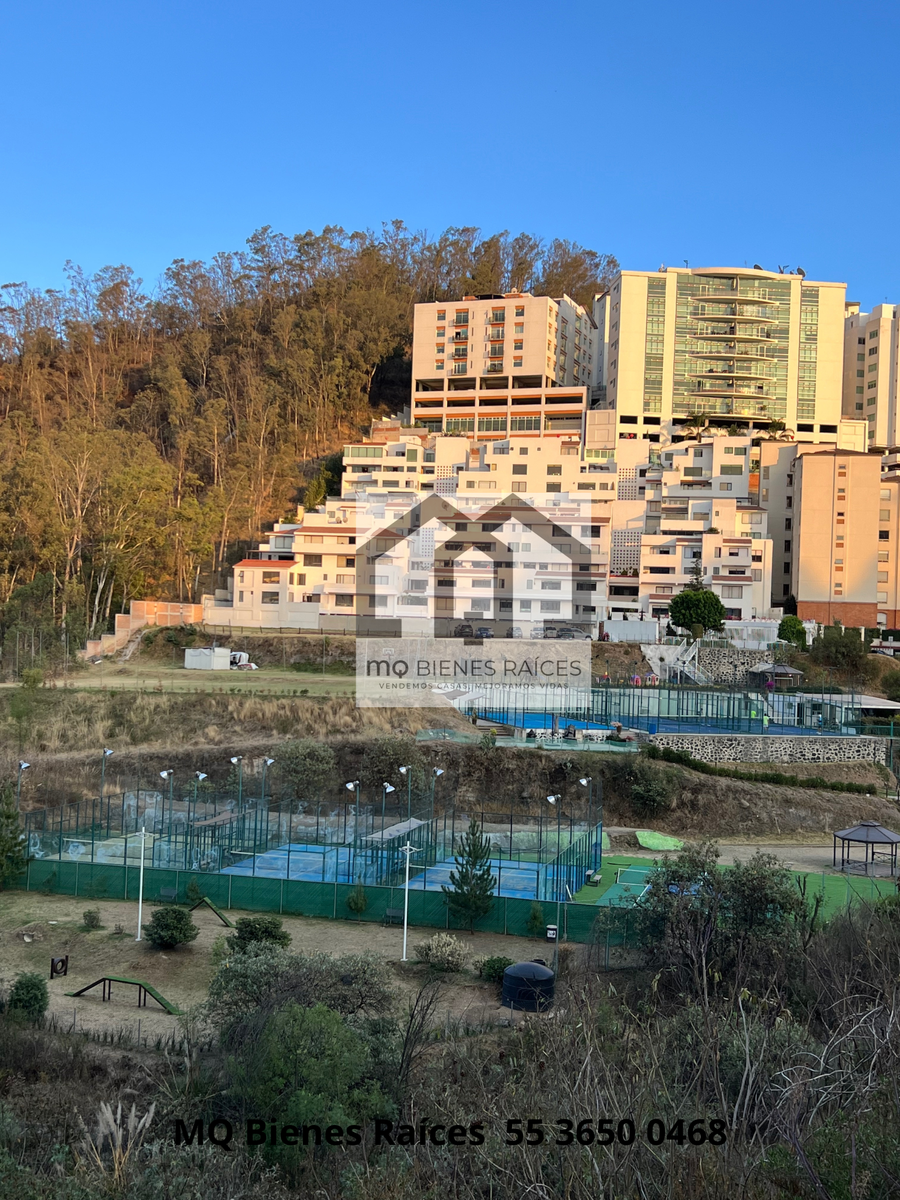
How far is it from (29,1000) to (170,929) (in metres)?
3.61

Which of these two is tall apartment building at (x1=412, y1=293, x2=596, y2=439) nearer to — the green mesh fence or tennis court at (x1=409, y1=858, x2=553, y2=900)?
tennis court at (x1=409, y1=858, x2=553, y2=900)

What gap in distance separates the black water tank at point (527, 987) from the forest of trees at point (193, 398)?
34.1m

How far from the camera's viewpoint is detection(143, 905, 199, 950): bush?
17.1 meters

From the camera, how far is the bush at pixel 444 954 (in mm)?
16328

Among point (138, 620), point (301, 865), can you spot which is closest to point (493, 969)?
point (301, 865)

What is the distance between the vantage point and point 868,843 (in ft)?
76.9

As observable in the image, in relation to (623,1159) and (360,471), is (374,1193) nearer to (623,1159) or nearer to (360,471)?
(623,1159)

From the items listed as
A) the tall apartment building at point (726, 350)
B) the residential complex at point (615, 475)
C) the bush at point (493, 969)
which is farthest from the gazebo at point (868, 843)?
the tall apartment building at point (726, 350)

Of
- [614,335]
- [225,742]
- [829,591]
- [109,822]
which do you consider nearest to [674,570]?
[829,591]

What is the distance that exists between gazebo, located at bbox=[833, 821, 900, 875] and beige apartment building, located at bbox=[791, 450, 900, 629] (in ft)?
116

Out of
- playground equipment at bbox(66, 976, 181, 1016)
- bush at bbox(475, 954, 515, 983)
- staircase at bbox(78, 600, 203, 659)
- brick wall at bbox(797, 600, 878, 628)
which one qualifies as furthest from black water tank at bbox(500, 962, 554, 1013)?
brick wall at bbox(797, 600, 878, 628)

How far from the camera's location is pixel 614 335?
78.5m

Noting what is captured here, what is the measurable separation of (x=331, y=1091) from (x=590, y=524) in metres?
53.0

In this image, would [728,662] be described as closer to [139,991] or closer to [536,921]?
[536,921]
